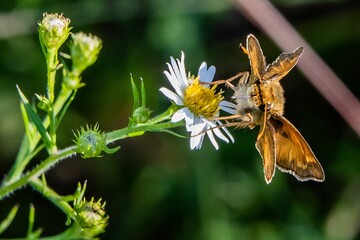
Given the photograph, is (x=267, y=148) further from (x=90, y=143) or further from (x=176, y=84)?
(x=90, y=143)

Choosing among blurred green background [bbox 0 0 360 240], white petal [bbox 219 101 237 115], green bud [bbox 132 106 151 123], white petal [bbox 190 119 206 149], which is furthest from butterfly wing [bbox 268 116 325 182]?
blurred green background [bbox 0 0 360 240]

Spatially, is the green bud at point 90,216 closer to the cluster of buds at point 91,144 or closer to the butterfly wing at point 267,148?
the cluster of buds at point 91,144

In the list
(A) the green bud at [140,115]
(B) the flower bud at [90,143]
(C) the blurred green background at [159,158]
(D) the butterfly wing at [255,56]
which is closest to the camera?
(B) the flower bud at [90,143]

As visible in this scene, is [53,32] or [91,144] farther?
[53,32]

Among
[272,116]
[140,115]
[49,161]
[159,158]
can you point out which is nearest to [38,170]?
[49,161]

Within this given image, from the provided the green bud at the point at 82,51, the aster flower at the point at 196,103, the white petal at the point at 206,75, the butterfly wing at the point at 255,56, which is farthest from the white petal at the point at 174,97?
the green bud at the point at 82,51

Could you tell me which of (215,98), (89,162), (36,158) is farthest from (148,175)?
(215,98)
